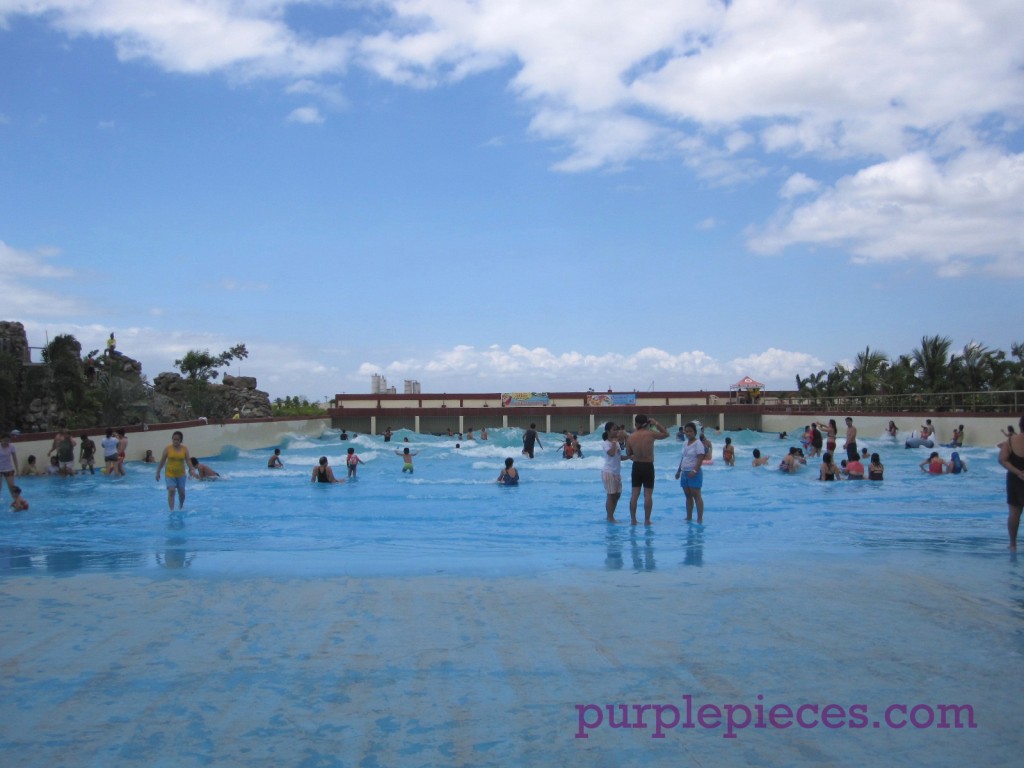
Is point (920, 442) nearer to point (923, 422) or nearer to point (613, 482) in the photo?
point (923, 422)

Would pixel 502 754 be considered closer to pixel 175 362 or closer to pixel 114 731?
pixel 114 731

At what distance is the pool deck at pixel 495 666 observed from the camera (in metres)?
4.16

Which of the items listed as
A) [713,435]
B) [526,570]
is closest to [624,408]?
[713,435]

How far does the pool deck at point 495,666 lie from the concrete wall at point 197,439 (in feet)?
56.7

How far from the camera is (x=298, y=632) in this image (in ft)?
20.5

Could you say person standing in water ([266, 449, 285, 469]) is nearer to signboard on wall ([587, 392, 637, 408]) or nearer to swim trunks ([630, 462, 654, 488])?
swim trunks ([630, 462, 654, 488])

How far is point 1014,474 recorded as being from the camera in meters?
9.61

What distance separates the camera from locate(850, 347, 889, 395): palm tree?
164 feet

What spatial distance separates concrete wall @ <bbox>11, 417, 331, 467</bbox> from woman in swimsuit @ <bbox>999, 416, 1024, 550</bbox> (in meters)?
23.2

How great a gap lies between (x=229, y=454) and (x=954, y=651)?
32.4 m

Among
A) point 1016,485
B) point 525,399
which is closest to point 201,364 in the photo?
point 525,399

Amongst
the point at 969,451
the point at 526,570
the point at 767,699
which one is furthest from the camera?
the point at 969,451

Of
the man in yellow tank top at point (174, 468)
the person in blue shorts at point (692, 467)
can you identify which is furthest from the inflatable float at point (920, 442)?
the man in yellow tank top at point (174, 468)

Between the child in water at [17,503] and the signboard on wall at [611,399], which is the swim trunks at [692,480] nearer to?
the child in water at [17,503]
